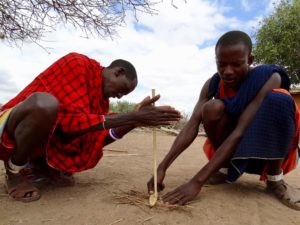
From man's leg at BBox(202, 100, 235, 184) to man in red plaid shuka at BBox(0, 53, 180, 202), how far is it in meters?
0.36

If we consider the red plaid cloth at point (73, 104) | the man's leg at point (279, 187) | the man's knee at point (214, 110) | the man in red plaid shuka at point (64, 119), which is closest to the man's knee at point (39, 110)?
the man in red plaid shuka at point (64, 119)

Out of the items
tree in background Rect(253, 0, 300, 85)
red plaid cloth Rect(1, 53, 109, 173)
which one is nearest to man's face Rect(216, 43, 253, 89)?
red plaid cloth Rect(1, 53, 109, 173)

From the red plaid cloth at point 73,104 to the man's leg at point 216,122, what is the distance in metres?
0.73

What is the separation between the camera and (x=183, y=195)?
222 cm

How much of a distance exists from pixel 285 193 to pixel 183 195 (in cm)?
74

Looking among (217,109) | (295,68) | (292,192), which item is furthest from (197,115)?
(295,68)

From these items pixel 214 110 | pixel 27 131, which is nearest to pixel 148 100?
pixel 214 110

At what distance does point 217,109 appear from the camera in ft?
8.13

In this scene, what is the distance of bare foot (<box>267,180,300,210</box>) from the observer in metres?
2.35

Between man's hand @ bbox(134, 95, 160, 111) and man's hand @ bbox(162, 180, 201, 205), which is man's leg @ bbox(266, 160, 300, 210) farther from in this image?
man's hand @ bbox(134, 95, 160, 111)

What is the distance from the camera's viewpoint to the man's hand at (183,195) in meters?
2.19

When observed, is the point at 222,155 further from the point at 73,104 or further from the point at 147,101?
the point at 73,104

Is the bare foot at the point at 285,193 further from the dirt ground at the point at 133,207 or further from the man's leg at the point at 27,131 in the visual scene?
the man's leg at the point at 27,131

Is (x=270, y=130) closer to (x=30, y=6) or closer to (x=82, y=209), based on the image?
(x=82, y=209)
